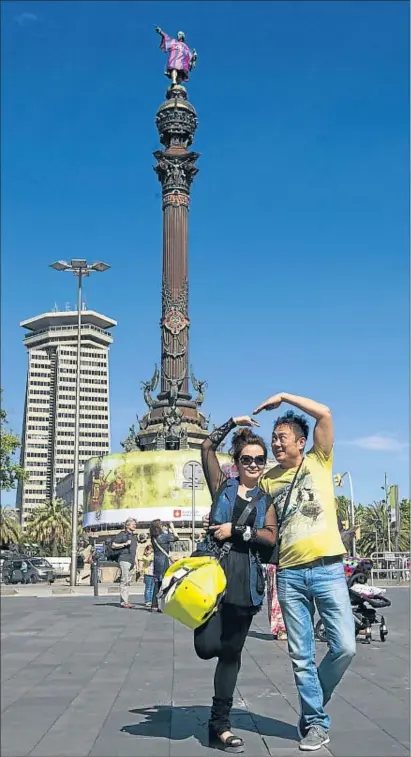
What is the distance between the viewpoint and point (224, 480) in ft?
17.4

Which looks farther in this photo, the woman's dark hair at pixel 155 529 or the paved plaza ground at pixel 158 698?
the woman's dark hair at pixel 155 529

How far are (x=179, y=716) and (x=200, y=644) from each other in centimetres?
123

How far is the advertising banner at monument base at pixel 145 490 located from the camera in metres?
65.0

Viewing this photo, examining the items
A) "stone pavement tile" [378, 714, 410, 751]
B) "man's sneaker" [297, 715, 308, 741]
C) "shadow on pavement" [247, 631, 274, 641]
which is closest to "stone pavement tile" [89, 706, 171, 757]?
"man's sneaker" [297, 715, 308, 741]

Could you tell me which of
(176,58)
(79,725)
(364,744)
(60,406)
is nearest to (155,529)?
(79,725)

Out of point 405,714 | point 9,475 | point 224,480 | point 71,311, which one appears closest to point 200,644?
point 224,480

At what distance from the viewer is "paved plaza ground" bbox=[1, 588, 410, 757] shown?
474 cm

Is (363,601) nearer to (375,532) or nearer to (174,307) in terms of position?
(174,307)

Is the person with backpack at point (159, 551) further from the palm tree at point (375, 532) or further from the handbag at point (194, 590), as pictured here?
the palm tree at point (375, 532)

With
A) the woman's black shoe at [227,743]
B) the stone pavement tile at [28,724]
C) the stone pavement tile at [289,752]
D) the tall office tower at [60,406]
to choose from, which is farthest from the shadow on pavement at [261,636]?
the tall office tower at [60,406]

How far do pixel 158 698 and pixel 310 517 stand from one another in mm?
2628

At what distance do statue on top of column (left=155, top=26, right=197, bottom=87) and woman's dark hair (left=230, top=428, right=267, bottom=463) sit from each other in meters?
73.3

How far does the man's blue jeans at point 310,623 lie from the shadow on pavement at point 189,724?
46 centimetres

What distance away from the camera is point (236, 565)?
16.1ft
